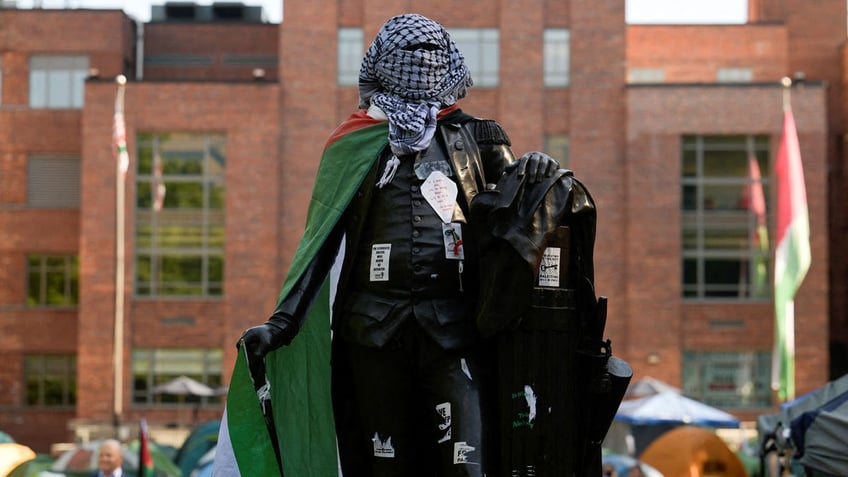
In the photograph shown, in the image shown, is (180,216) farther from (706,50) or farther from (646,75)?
(706,50)

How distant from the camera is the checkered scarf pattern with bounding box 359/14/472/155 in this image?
5.72 metres

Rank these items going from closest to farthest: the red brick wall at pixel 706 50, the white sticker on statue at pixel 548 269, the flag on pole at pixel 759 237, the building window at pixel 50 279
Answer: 1. the white sticker on statue at pixel 548 269
2. the flag on pole at pixel 759 237
3. the building window at pixel 50 279
4. the red brick wall at pixel 706 50

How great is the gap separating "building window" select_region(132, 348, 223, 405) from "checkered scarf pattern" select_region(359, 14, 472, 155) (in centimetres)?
5179

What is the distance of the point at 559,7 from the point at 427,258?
54621 millimetres

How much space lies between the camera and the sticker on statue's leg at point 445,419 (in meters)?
5.43

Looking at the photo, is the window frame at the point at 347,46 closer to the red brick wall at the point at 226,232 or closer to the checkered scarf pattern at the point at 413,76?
the red brick wall at the point at 226,232

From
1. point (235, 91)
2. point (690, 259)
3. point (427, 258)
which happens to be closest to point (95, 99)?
point (235, 91)

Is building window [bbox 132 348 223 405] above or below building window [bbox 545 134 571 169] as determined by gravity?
below

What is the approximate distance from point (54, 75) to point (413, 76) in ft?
187

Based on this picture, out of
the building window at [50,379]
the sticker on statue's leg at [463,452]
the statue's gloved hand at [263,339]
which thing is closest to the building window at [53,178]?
the building window at [50,379]

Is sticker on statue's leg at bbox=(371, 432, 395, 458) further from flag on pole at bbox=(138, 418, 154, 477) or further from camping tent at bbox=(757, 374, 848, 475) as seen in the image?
flag on pole at bbox=(138, 418, 154, 477)

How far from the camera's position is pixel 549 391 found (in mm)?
5230

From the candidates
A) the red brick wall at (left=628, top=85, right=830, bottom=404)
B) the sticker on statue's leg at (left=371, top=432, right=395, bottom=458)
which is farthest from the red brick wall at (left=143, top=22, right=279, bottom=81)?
the sticker on statue's leg at (left=371, top=432, right=395, bottom=458)

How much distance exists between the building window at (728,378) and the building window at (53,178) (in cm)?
2494
